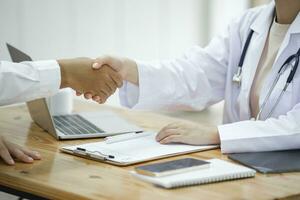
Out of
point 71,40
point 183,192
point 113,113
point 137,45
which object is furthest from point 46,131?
point 137,45

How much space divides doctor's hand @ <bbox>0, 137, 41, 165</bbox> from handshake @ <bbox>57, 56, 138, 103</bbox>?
0.36 m

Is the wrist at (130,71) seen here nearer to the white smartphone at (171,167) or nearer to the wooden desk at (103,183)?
the wooden desk at (103,183)

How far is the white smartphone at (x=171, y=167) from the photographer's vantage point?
1.49 meters

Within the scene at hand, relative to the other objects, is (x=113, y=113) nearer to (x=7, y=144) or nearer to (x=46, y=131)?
(x=46, y=131)

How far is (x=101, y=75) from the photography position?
7.21 feet

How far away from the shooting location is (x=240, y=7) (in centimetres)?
411

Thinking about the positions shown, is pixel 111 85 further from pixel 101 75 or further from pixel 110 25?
pixel 110 25

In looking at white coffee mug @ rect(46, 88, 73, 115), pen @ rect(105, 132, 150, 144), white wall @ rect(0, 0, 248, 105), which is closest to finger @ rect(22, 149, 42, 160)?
pen @ rect(105, 132, 150, 144)

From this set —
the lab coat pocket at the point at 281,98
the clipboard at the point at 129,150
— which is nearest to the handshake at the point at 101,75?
the clipboard at the point at 129,150

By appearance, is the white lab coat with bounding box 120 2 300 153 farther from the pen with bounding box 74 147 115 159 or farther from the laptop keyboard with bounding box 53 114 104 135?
the pen with bounding box 74 147 115 159

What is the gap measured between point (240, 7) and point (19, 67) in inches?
101

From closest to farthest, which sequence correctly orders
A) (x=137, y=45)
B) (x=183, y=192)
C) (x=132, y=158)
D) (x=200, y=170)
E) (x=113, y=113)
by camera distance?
(x=183, y=192), (x=200, y=170), (x=132, y=158), (x=113, y=113), (x=137, y=45)

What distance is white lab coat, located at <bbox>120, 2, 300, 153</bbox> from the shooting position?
210cm

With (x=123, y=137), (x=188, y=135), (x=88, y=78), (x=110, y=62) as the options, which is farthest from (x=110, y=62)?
(x=188, y=135)
